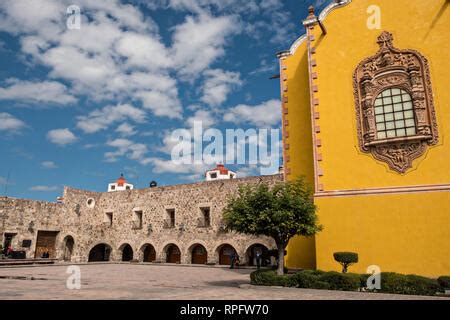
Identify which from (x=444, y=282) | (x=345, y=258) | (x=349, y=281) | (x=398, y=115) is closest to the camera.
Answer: (x=444, y=282)

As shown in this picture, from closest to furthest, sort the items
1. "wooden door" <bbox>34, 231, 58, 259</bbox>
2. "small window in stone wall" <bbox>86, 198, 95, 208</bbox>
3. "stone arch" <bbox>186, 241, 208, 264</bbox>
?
1. "stone arch" <bbox>186, 241, 208, 264</bbox>
2. "wooden door" <bbox>34, 231, 58, 259</bbox>
3. "small window in stone wall" <bbox>86, 198, 95, 208</bbox>

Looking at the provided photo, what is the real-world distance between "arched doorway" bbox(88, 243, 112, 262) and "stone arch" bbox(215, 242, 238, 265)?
10.1 m

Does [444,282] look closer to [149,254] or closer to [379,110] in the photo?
[379,110]

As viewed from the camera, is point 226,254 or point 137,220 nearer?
point 226,254

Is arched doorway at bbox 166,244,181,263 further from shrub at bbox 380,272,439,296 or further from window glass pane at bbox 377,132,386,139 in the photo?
shrub at bbox 380,272,439,296

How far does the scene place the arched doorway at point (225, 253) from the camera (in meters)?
23.2

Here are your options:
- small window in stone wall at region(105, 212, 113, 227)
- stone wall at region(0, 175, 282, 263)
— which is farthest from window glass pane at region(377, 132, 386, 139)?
small window in stone wall at region(105, 212, 113, 227)

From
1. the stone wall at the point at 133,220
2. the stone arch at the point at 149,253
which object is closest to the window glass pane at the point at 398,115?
the stone wall at the point at 133,220

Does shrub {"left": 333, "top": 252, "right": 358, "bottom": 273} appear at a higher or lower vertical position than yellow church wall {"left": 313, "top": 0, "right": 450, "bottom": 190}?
lower

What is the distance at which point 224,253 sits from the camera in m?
23.6

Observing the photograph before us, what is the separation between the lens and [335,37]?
13727 mm

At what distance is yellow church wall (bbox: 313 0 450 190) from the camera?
37.5ft

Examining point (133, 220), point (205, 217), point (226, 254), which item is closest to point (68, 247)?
point (133, 220)
